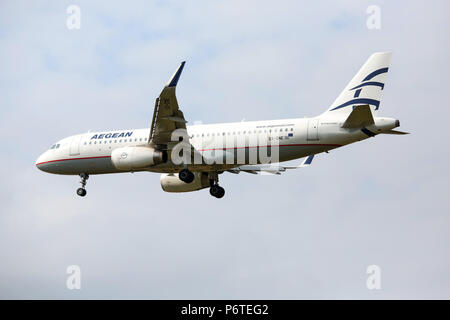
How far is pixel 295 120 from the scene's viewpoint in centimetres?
3778

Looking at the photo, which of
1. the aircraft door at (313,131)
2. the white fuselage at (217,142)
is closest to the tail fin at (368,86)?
the aircraft door at (313,131)

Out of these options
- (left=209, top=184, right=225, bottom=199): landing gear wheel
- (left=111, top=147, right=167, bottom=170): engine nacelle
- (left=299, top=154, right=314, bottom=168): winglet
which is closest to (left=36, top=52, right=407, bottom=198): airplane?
(left=111, top=147, right=167, bottom=170): engine nacelle

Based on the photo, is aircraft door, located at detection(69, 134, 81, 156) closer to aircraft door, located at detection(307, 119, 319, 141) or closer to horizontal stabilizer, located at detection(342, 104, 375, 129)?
aircraft door, located at detection(307, 119, 319, 141)

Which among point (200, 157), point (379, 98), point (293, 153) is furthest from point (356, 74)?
point (200, 157)

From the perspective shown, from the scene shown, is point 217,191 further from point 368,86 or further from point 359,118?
point 359,118

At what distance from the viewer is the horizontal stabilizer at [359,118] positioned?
114 ft

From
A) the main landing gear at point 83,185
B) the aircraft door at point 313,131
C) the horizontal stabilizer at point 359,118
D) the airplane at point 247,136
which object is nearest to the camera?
the horizontal stabilizer at point 359,118

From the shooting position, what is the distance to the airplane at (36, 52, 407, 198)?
3578 centimetres

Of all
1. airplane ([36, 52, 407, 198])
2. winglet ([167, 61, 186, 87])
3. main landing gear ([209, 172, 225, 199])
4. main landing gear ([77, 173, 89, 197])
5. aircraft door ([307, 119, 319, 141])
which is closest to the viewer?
winglet ([167, 61, 186, 87])

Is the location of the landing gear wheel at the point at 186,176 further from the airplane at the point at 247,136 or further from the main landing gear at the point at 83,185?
the main landing gear at the point at 83,185

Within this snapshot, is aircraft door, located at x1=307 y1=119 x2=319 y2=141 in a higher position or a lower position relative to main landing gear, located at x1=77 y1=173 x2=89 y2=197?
higher

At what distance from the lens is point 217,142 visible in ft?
128

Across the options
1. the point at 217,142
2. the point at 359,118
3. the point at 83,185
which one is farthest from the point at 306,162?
the point at 83,185

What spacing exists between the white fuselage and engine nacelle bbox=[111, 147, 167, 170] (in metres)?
0.93
